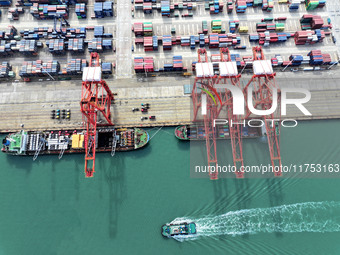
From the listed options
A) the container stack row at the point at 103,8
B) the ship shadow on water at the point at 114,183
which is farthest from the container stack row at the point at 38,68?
the ship shadow on water at the point at 114,183

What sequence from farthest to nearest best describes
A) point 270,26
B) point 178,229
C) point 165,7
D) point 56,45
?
point 165,7, point 270,26, point 56,45, point 178,229

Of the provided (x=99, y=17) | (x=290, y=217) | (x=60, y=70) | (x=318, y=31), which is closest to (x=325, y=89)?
(x=318, y=31)

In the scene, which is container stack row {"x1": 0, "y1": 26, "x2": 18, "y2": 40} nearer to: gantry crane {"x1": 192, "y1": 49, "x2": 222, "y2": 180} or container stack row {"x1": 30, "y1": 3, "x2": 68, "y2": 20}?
container stack row {"x1": 30, "y1": 3, "x2": 68, "y2": 20}

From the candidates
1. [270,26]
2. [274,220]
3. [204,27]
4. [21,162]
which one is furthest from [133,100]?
[270,26]

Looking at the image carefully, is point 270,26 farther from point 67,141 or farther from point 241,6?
point 67,141

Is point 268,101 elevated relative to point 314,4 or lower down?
lower down

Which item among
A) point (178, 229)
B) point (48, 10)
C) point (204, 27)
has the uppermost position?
point (48, 10)

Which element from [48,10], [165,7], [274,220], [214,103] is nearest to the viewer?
[274,220]

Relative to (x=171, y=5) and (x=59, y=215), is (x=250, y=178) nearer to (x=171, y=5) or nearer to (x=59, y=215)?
(x=59, y=215)
